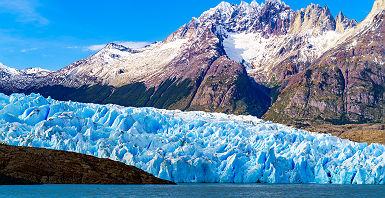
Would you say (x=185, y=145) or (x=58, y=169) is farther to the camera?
(x=185, y=145)

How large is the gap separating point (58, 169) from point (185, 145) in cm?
2694

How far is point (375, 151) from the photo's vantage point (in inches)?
4158

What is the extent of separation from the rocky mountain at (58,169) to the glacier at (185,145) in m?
6.01

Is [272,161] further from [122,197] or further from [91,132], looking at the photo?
[122,197]

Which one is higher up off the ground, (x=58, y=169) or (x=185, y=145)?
(x=185, y=145)

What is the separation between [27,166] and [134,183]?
18.3 meters

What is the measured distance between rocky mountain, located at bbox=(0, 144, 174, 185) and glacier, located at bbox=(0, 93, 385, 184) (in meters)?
6.01

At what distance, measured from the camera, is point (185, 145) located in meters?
90.5

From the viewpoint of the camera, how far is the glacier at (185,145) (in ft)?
281

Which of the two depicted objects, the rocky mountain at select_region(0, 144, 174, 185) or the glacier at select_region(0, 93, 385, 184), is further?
the glacier at select_region(0, 93, 385, 184)

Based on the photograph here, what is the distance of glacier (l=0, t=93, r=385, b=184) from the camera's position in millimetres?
85562

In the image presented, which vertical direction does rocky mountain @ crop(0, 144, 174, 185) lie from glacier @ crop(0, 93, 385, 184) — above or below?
below

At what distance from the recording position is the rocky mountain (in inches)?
2689

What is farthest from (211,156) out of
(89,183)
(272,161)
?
(89,183)
